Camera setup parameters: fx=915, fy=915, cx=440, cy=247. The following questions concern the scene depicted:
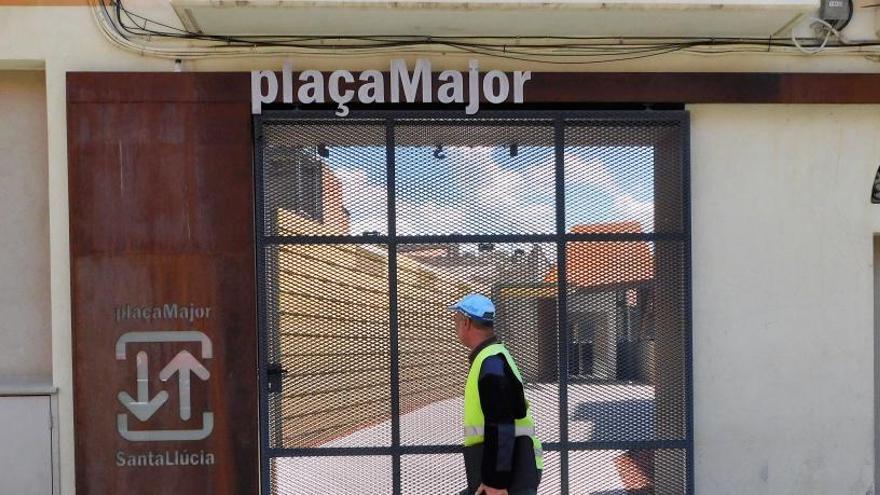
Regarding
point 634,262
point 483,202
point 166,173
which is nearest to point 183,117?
point 166,173

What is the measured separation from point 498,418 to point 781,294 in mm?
2765

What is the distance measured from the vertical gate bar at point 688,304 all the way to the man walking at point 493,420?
178cm

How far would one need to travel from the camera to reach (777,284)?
6375 millimetres

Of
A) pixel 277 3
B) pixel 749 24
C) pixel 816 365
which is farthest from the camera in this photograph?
pixel 816 365

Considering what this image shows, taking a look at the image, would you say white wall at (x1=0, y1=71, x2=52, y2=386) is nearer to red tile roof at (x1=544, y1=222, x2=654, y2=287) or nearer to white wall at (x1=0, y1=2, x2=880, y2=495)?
red tile roof at (x1=544, y1=222, x2=654, y2=287)

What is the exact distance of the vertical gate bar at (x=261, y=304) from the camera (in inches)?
242

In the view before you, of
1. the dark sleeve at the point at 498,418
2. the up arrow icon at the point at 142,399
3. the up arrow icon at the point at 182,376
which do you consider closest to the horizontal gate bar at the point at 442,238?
the up arrow icon at the point at 182,376

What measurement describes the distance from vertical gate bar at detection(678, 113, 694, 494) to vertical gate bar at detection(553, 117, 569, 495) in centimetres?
82

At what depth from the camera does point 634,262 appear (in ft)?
20.8

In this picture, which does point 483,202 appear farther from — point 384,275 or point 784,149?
point 784,149

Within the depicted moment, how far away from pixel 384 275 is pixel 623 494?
224 centimetres

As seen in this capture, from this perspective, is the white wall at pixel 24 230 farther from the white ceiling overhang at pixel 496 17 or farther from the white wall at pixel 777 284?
the white wall at pixel 777 284

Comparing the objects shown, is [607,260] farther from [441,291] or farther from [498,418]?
[498,418]

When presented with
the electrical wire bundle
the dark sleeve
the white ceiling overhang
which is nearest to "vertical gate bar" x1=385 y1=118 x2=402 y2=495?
the electrical wire bundle
